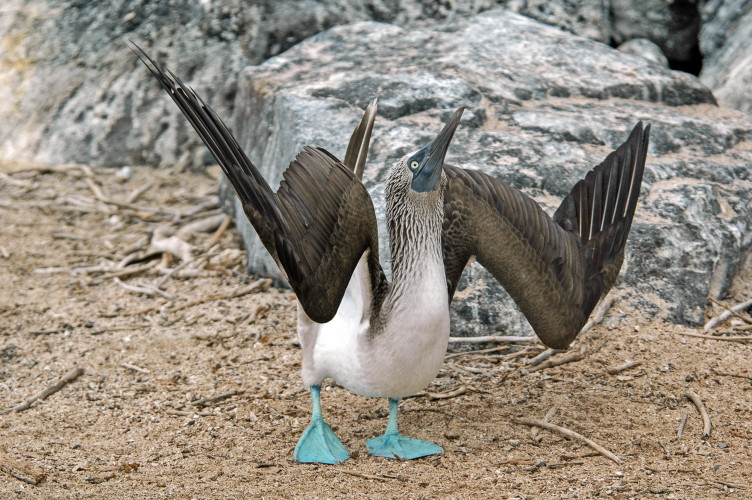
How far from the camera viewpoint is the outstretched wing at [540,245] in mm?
4062

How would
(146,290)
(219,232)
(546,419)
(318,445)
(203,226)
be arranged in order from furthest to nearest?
(203,226) → (219,232) → (146,290) → (546,419) → (318,445)

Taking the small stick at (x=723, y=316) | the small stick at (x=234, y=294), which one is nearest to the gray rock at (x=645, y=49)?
the small stick at (x=723, y=316)

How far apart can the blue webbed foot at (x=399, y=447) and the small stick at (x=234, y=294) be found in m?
2.07

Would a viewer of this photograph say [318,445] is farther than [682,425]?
No

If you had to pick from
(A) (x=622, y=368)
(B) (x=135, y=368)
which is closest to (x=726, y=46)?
(A) (x=622, y=368)

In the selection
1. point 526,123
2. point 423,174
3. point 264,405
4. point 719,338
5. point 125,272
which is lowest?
point 125,272

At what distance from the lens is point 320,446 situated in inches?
155

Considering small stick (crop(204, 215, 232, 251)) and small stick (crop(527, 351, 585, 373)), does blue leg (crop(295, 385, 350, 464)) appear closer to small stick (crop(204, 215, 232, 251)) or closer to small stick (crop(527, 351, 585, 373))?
small stick (crop(527, 351, 585, 373))

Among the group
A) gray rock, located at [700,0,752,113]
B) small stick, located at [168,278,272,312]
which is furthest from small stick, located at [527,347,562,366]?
gray rock, located at [700,0,752,113]

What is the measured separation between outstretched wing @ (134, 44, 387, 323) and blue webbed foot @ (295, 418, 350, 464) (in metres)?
0.72

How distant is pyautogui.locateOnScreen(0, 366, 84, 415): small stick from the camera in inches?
174

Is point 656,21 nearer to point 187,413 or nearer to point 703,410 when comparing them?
point 703,410

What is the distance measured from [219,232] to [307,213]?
10.9ft

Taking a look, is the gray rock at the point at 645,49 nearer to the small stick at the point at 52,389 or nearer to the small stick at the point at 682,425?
the small stick at the point at 682,425
